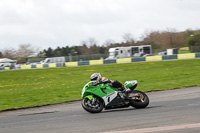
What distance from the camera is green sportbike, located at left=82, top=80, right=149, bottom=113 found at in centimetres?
970

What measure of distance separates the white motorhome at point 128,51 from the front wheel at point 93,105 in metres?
46.0

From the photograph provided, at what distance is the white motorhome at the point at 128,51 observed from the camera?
184 feet

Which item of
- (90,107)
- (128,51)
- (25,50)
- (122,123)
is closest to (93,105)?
(90,107)

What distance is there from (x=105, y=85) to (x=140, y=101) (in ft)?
3.87

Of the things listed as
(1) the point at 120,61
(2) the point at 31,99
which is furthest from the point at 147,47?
(2) the point at 31,99

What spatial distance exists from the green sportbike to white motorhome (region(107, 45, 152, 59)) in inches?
1808

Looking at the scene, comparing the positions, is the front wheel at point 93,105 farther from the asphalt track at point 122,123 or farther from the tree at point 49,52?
the tree at point 49,52

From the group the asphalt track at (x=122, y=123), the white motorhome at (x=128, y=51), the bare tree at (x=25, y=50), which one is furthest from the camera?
the bare tree at (x=25, y=50)

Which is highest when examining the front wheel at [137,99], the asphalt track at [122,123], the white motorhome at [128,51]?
the white motorhome at [128,51]

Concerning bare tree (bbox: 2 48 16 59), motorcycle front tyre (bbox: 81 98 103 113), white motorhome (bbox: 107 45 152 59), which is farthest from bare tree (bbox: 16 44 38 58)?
motorcycle front tyre (bbox: 81 98 103 113)

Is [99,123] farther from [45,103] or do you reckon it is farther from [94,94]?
[45,103]

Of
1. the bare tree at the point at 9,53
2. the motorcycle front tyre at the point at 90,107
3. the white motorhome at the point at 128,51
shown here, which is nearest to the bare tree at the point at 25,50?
the bare tree at the point at 9,53

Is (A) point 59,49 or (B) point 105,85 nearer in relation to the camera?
(B) point 105,85

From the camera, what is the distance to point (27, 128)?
7.89m
